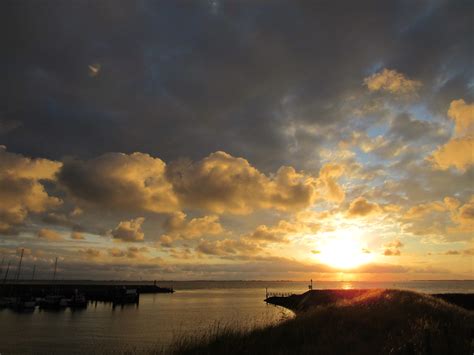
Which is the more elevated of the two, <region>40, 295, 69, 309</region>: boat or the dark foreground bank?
the dark foreground bank

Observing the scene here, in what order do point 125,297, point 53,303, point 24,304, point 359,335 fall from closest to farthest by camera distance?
point 359,335, point 24,304, point 53,303, point 125,297

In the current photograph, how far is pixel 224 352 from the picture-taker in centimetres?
1791

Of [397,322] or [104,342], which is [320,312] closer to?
[397,322]

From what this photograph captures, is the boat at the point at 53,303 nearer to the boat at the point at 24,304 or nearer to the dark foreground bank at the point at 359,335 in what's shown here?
the boat at the point at 24,304

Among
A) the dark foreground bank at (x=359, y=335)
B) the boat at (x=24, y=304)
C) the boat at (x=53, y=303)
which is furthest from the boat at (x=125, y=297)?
the dark foreground bank at (x=359, y=335)

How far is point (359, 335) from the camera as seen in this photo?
66.0ft

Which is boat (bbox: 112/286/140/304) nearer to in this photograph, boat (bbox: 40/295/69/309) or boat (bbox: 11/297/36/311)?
boat (bbox: 40/295/69/309)

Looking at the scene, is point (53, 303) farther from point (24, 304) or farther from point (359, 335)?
point (359, 335)

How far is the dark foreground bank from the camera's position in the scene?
645 inches

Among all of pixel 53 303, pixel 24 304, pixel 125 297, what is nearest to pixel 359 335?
pixel 24 304

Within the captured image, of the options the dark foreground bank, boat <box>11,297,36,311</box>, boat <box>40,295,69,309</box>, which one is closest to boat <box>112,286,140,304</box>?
boat <box>40,295,69,309</box>

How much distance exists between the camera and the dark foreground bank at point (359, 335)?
16.4 m

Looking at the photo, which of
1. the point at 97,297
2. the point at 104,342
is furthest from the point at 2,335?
the point at 97,297

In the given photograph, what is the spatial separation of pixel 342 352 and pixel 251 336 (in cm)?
645
